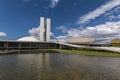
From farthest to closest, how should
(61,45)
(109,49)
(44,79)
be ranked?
(61,45) → (109,49) → (44,79)

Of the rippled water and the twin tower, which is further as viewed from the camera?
the twin tower

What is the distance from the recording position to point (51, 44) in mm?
81000

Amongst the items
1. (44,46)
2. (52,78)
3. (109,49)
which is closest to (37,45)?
(44,46)

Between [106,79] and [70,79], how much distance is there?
10.4 ft

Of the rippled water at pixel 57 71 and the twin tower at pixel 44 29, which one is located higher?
the twin tower at pixel 44 29

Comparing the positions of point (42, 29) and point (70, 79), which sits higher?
point (42, 29)

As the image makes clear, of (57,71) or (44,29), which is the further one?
A: (44,29)

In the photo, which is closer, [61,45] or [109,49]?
[109,49]

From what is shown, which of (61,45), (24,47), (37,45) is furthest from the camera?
(61,45)

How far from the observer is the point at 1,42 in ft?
217

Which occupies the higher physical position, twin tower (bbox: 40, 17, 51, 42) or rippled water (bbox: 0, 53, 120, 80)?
twin tower (bbox: 40, 17, 51, 42)

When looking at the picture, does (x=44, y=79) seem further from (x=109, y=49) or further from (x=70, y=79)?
(x=109, y=49)

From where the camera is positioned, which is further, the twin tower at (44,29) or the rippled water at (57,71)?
the twin tower at (44,29)

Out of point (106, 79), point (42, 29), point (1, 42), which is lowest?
point (106, 79)
